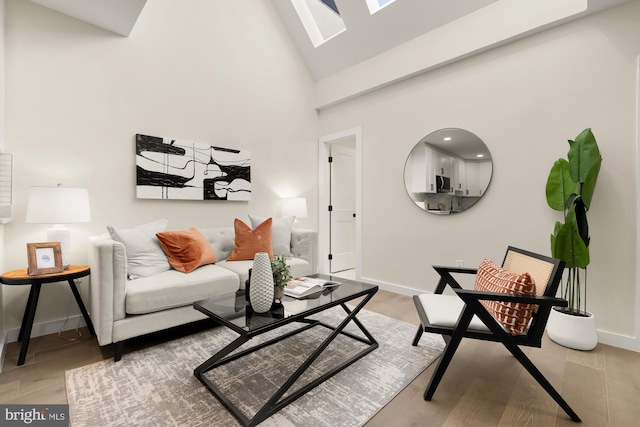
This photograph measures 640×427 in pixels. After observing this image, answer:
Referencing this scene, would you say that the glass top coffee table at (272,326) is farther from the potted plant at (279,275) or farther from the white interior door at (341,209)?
the white interior door at (341,209)

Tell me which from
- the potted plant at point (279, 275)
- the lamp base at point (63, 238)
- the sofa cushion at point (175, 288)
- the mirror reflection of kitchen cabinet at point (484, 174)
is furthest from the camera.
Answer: the mirror reflection of kitchen cabinet at point (484, 174)

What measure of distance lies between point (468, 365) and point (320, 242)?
2908mm

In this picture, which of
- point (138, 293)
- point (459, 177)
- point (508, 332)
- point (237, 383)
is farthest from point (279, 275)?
point (459, 177)

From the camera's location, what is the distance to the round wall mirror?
9.91ft

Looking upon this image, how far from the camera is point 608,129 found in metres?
2.34

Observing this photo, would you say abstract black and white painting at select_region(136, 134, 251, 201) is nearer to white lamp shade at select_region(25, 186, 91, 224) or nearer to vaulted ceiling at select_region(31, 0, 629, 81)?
white lamp shade at select_region(25, 186, 91, 224)

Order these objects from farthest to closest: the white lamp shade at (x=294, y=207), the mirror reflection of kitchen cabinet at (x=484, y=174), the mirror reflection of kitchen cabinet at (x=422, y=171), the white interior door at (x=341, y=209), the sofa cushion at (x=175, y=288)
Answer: the white interior door at (x=341, y=209), the white lamp shade at (x=294, y=207), the mirror reflection of kitchen cabinet at (x=422, y=171), the mirror reflection of kitchen cabinet at (x=484, y=174), the sofa cushion at (x=175, y=288)

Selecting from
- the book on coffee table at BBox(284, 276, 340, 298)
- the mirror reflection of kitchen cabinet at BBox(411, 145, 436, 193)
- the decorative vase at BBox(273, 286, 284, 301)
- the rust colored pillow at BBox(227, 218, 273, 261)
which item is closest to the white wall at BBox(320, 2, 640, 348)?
the mirror reflection of kitchen cabinet at BBox(411, 145, 436, 193)

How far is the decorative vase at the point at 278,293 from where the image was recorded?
1790 mm

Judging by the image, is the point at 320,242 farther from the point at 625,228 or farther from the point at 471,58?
the point at 625,228

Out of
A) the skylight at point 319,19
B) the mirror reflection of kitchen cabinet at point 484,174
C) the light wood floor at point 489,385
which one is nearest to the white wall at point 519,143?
the mirror reflection of kitchen cabinet at point 484,174

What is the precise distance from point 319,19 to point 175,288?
157 inches

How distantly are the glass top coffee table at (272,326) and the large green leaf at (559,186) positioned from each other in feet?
5.44

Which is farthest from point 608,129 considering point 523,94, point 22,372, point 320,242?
point 22,372
